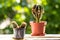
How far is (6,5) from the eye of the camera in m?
2.65

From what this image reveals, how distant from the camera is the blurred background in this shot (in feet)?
8.61

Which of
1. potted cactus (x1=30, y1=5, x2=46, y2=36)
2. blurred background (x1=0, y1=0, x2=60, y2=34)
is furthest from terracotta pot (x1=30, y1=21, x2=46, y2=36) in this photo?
blurred background (x1=0, y1=0, x2=60, y2=34)

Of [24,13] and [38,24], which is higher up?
[24,13]

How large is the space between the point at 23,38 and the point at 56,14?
1159mm

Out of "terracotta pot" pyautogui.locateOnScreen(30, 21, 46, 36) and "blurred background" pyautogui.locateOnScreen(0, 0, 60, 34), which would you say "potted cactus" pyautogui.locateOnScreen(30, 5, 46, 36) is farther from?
"blurred background" pyautogui.locateOnScreen(0, 0, 60, 34)

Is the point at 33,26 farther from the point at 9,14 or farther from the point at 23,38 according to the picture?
the point at 9,14

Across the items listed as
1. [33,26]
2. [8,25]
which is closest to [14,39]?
[33,26]

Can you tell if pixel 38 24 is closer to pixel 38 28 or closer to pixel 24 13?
pixel 38 28

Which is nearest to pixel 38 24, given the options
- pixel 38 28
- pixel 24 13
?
pixel 38 28

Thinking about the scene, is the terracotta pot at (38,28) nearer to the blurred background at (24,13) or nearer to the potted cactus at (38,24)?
the potted cactus at (38,24)

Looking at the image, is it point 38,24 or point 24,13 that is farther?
point 24,13

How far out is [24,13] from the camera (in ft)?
8.67

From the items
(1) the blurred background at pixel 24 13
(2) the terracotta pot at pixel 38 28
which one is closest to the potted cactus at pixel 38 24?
(2) the terracotta pot at pixel 38 28

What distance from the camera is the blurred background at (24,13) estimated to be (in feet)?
8.61
